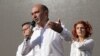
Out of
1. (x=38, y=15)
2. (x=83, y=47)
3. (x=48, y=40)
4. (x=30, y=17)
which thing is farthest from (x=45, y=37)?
(x=30, y=17)

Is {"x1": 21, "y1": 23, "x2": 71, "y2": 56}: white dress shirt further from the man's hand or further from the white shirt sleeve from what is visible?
the white shirt sleeve

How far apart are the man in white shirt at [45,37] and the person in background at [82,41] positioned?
427 mm

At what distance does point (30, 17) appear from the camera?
439 centimetres

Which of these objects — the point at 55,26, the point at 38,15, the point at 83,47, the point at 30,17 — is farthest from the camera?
the point at 30,17

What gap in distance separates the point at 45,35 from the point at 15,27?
193cm

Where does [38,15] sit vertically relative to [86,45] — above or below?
above

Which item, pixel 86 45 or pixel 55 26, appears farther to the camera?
pixel 86 45

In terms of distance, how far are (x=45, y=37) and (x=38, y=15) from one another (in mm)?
160

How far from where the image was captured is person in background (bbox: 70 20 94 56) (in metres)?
2.99

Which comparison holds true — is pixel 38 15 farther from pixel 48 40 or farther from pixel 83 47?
pixel 83 47

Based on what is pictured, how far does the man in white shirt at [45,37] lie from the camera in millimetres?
2545

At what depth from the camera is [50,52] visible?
254 centimetres

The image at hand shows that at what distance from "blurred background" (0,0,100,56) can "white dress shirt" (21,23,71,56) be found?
1.44m

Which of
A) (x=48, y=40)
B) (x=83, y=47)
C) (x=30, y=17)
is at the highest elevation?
(x=48, y=40)
